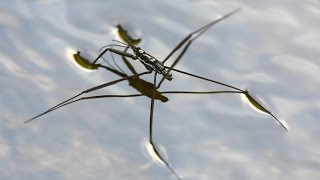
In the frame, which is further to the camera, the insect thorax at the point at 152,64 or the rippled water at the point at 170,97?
the insect thorax at the point at 152,64

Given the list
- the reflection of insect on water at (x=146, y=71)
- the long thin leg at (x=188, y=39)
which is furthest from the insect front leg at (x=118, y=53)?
the long thin leg at (x=188, y=39)

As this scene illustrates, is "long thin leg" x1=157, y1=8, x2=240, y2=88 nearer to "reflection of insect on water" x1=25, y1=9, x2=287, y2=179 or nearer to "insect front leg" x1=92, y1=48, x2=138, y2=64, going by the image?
"reflection of insect on water" x1=25, y1=9, x2=287, y2=179

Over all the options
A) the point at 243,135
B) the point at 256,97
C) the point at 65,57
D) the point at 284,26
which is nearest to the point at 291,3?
the point at 284,26

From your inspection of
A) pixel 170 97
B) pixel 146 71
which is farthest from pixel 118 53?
pixel 170 97

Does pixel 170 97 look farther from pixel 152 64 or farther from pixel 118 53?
pixel 118 53

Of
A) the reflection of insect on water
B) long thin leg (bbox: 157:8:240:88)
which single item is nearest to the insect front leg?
the reflection of insect on water

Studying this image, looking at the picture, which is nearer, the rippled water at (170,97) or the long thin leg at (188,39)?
the rippled water at (170,97)

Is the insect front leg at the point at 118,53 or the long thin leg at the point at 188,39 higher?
the long thin leg at the point at 188,39

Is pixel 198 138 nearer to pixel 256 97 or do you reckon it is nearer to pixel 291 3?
pixel 256 97

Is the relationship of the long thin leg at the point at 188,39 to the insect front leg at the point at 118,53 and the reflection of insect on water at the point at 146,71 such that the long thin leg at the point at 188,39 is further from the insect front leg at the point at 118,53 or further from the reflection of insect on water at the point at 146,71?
the insect front leg at the point at 118,53
